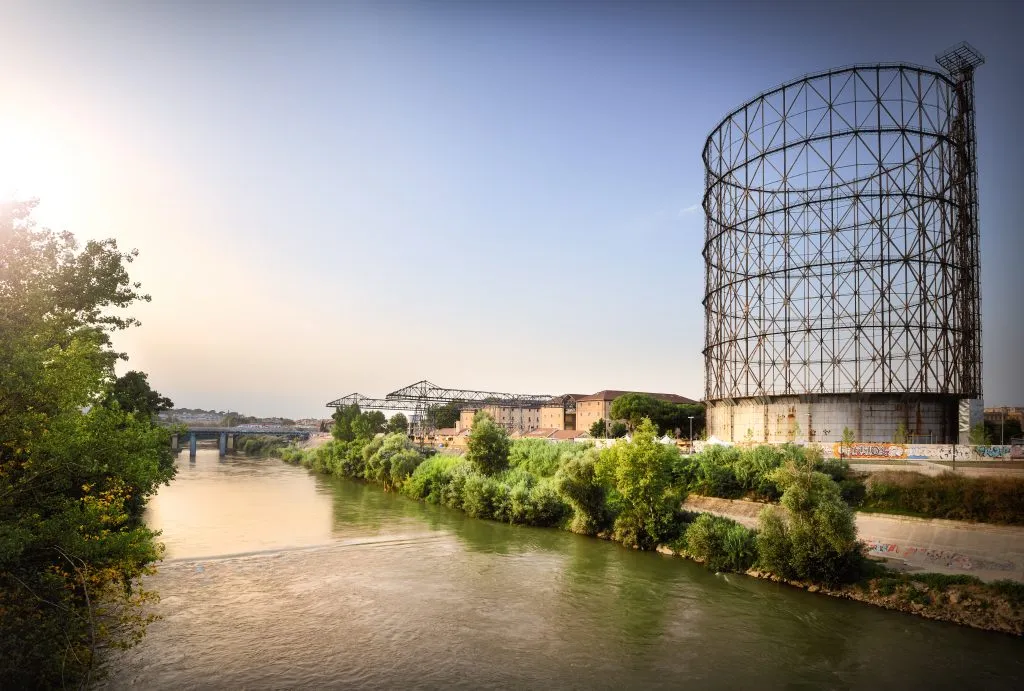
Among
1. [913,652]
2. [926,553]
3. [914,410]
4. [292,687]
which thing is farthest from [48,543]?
[914,410]

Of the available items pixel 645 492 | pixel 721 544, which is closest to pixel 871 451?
pixel 721 544

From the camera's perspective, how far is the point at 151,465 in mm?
15141

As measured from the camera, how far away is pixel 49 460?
11117mm

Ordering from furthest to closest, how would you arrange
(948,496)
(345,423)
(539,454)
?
1. (345,423)
2. (539,454)
3. (948,496)

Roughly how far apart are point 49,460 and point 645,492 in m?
23.1

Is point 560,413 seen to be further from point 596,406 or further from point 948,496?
point 948,496

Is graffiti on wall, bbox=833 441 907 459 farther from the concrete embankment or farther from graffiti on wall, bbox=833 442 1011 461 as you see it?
the concrete embankment

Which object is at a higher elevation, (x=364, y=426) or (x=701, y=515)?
(x=364, y=426)

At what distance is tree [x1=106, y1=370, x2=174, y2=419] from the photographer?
3192 cm

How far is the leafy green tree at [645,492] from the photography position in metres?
28.2

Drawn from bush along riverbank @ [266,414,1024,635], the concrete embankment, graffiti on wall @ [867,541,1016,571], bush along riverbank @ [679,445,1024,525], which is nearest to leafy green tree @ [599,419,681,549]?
bush along riverbank @ [266,414,1024,635]

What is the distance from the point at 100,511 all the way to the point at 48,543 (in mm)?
1375

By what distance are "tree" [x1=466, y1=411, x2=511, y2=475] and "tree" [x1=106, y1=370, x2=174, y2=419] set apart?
19715mm

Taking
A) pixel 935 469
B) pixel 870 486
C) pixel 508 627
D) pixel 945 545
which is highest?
pixel 935 469
